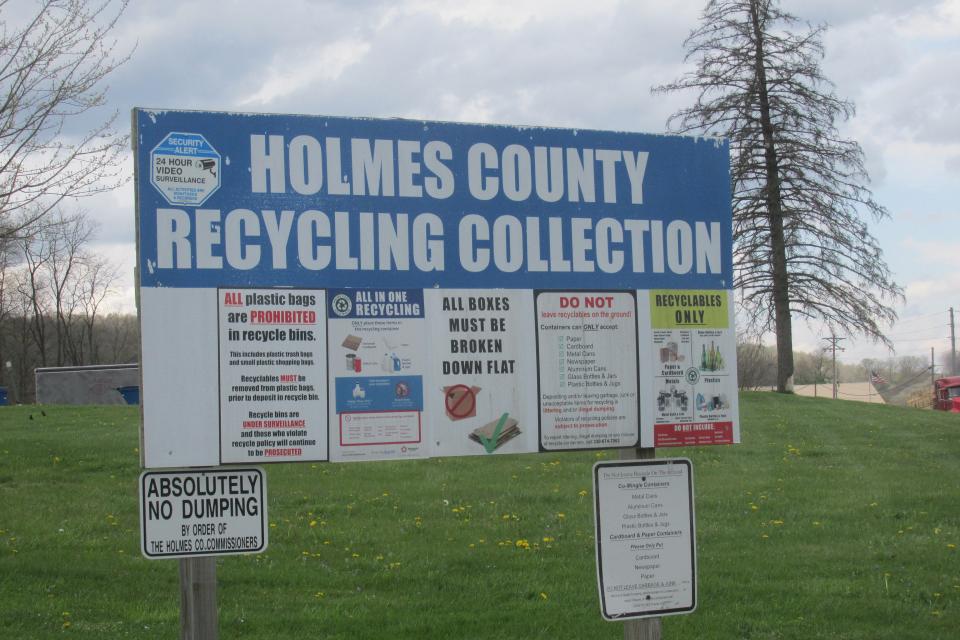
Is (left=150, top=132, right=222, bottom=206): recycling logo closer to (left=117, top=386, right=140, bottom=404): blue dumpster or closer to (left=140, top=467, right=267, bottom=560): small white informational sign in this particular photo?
(left=140, top=467, right=267, bottom=560): small white informational sign

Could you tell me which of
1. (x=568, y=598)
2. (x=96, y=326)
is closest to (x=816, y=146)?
(x=568, y=598)

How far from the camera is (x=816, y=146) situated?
3181 cm

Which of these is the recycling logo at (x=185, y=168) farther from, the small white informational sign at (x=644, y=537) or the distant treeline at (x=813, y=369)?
the distant treeline at (x=813, y=369)

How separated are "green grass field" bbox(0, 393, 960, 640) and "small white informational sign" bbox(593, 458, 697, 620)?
2.75 meters

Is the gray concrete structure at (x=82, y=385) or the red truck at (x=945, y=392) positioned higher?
the gray concrete structure at (x=82, y=385)

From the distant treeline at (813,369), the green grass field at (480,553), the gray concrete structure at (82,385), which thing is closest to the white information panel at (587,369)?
the green grass field at (480,553)

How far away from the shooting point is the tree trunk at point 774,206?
32000mm

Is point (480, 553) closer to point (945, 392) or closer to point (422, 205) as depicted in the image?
point (422, 205)

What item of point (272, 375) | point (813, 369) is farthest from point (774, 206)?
point (813, 369)

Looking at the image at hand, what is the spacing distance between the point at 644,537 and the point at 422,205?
160 cm

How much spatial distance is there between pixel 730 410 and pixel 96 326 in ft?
261

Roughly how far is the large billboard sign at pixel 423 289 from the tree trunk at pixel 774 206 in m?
28.6

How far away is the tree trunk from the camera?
32000mm

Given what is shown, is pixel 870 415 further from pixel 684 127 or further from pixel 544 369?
Answer: pixel 544 369
